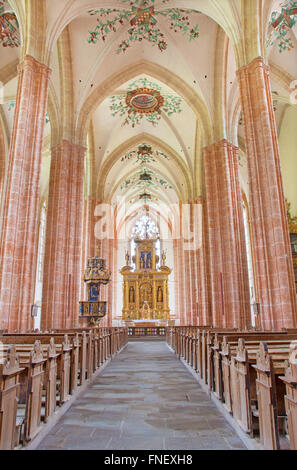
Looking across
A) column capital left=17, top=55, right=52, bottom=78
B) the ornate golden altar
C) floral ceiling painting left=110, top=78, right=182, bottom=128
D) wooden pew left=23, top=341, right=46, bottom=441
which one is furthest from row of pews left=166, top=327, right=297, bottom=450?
the ornate golden altar

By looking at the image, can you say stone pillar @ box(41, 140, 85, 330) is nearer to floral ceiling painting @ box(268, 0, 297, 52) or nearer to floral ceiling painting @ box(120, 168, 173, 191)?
floral ceiling painting @ box(268, 0, 297, 52)

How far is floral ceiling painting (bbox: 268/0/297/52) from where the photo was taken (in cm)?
Result: 1096

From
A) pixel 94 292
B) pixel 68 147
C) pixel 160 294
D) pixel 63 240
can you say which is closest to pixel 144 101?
pixel 68 147

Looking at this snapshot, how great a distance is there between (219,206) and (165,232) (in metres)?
20.4

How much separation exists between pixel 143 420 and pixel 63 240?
9523 mm

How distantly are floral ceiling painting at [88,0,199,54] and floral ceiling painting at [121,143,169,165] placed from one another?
8.55 m

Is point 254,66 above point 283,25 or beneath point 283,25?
beneath

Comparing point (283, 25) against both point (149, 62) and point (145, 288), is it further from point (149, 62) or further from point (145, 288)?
point (145, 288)

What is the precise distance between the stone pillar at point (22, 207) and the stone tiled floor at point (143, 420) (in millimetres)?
3088

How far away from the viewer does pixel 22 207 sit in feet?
26.8

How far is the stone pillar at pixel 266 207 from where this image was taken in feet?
25.1

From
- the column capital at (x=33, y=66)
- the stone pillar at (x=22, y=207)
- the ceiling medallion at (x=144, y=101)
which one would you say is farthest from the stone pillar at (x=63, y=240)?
the ceiling medallion at (x=144, y=101)
